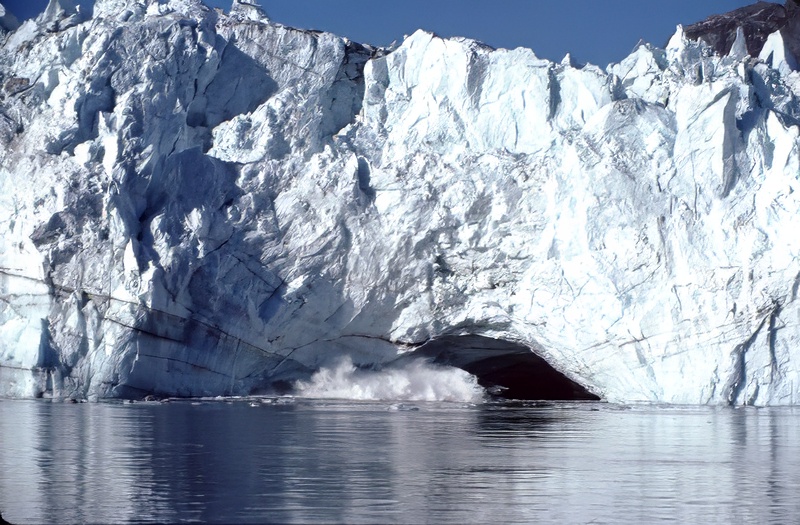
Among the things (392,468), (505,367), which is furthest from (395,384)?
(392,468)

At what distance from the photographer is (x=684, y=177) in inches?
713

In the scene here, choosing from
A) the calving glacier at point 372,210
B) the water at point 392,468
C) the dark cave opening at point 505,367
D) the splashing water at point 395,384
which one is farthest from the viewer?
the dark cave opening at point 505,367

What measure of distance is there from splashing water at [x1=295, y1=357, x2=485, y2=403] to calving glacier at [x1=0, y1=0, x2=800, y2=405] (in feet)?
0.65

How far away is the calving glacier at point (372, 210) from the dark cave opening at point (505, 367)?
0.31 meters

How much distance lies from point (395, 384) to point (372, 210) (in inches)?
151

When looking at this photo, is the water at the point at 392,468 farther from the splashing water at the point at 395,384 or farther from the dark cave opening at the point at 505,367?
the dark cave opening at the point at 505,367

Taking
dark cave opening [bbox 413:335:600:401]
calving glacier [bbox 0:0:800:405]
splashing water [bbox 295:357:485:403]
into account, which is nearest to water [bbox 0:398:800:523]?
calving glacier [bbox 0:0:800:405]

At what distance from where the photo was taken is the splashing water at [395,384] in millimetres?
20547

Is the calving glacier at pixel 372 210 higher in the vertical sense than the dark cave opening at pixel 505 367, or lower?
higher


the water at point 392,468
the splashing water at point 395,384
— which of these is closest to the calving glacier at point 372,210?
the splashing water at point 395,384

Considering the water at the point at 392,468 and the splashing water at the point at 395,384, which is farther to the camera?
the splashing water at the point at 395,384

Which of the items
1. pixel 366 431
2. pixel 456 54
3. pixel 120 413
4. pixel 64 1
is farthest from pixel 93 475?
pixel 64 1

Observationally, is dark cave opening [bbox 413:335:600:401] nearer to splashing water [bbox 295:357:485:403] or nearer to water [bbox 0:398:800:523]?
splashing water [bbox 295:357:485:403]

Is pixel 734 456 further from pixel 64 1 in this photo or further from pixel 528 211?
pixel 64 1
